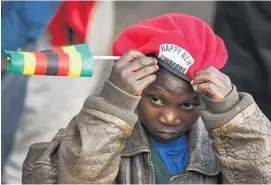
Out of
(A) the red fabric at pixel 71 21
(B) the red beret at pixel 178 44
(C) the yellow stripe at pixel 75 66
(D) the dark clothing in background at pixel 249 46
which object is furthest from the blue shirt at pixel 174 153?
(A) the red fabric at pixel 71 21

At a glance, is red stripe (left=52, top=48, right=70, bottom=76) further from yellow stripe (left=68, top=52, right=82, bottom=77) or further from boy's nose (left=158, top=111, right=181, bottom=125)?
boy's nose (left=158, top=111, right=181, bottom=125)

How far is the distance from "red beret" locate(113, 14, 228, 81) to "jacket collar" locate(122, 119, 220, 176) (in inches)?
7.4

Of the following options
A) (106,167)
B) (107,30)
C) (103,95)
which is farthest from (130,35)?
(107,30)

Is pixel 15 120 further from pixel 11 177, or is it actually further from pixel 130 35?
pixel 130 35

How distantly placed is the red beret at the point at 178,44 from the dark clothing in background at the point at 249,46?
66 centimetres

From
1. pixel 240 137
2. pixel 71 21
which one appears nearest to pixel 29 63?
pixel 240 137

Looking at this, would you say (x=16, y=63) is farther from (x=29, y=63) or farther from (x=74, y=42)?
(x=74, y=42)

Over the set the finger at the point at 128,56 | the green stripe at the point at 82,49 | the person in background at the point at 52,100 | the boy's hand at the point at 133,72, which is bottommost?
the person in background at the point at 52,100

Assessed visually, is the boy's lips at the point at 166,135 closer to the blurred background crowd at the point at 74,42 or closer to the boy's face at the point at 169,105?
the boy's face at the point at 169,105

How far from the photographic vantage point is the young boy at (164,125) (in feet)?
7.37

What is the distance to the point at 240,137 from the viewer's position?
225 cm

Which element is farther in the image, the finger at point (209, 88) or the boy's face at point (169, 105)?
the boy's face at point (169, 105)

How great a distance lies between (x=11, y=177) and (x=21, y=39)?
0.69 m

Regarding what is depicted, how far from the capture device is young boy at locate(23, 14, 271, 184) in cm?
225
